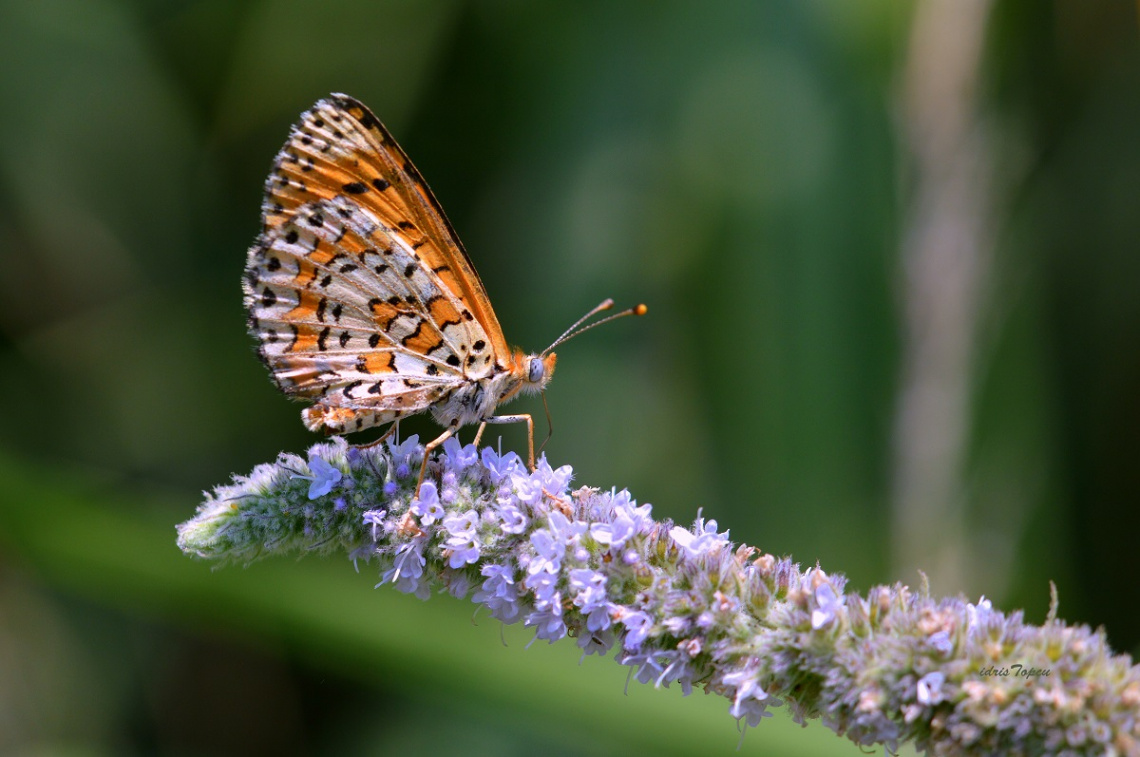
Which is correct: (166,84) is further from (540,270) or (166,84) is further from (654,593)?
(654,593)

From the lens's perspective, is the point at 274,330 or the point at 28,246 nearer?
the point at 274,330

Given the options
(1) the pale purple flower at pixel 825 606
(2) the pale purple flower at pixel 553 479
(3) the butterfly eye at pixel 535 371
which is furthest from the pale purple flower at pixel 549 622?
(3) the butterfly eye at pixel 535 371

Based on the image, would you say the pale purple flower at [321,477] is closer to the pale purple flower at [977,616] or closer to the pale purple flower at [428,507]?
the pale purple flower at [428,507]

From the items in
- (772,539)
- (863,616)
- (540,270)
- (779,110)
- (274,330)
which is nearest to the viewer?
(863,616)

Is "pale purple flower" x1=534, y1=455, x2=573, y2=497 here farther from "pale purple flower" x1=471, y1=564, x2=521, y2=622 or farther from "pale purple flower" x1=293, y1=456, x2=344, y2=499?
"pale purple flower" x1=293, y1=456, x2=344, y2=499

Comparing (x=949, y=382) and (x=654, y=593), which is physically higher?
(x=949, y=382)

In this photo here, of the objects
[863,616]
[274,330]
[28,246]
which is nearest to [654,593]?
[863,616]

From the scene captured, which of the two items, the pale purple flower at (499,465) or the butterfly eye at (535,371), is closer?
the pale purple flower at (499,465)
